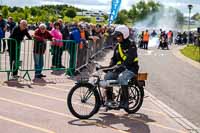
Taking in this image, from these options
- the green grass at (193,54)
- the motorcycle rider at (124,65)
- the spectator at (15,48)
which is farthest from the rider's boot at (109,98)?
the green grass at (193,54)

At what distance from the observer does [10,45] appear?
13867mm

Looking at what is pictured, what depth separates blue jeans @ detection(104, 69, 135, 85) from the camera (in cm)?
940

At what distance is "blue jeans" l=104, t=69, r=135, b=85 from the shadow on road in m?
0.73

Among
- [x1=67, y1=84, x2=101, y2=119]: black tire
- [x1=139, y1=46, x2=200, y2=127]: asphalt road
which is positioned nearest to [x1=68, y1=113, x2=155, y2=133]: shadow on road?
[x1=67, y1=84, x2=101, y2=119]: black tire

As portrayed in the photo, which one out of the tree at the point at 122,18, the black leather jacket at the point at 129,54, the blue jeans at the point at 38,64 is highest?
the tree at the point at 122,18

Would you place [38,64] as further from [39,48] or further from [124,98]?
[124,98]

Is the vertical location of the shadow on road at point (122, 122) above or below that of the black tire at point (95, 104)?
below

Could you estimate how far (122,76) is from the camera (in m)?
9.39

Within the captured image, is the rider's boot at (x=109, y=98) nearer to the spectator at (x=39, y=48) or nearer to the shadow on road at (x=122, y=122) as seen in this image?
the shadow on road at (x=122, y=122)

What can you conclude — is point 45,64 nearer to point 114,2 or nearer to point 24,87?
point 24,87

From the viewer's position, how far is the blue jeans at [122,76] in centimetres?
940

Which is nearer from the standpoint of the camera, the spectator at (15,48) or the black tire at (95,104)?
the black tire at (95,104)

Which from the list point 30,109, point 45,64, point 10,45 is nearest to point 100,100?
point 30,109

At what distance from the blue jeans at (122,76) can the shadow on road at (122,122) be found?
0.73 m
